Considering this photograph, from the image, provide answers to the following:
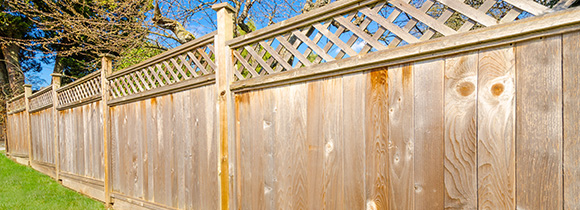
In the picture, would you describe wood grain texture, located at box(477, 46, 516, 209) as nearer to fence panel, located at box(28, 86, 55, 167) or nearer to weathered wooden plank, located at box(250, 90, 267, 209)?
weathered wooden plank, located at box(250, 90, 267, 209)

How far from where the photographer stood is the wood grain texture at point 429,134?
1.52 meters

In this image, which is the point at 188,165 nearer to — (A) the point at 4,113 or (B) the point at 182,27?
(B) the point at 182,27

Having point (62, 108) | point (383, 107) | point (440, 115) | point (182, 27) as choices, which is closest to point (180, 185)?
point (383, 107)

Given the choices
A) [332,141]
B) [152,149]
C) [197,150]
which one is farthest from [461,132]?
[152,149]

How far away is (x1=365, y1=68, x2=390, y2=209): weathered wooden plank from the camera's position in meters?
1.70

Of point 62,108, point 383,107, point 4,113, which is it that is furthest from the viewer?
point 4,113

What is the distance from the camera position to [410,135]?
5.27 feet

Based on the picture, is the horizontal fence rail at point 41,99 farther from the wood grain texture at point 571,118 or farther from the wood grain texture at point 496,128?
the wood grain texture at point 571,118

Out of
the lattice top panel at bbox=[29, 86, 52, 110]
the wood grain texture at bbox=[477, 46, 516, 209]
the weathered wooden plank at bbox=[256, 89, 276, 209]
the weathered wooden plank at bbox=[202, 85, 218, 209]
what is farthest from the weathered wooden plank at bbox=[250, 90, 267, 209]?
the lattice top panel at bbox=[29, 86, 52, 110]

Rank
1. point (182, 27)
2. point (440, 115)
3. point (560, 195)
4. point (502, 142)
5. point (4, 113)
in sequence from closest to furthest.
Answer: point (560, 195)
point (502, 142)
point (440, 115)
point (182, 27)
point (4, 113)

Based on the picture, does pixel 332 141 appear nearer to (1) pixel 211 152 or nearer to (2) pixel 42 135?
(1) pixel 211 152

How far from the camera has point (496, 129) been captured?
53.8 inches

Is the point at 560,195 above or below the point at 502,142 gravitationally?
below

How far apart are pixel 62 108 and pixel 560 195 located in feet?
22.5
